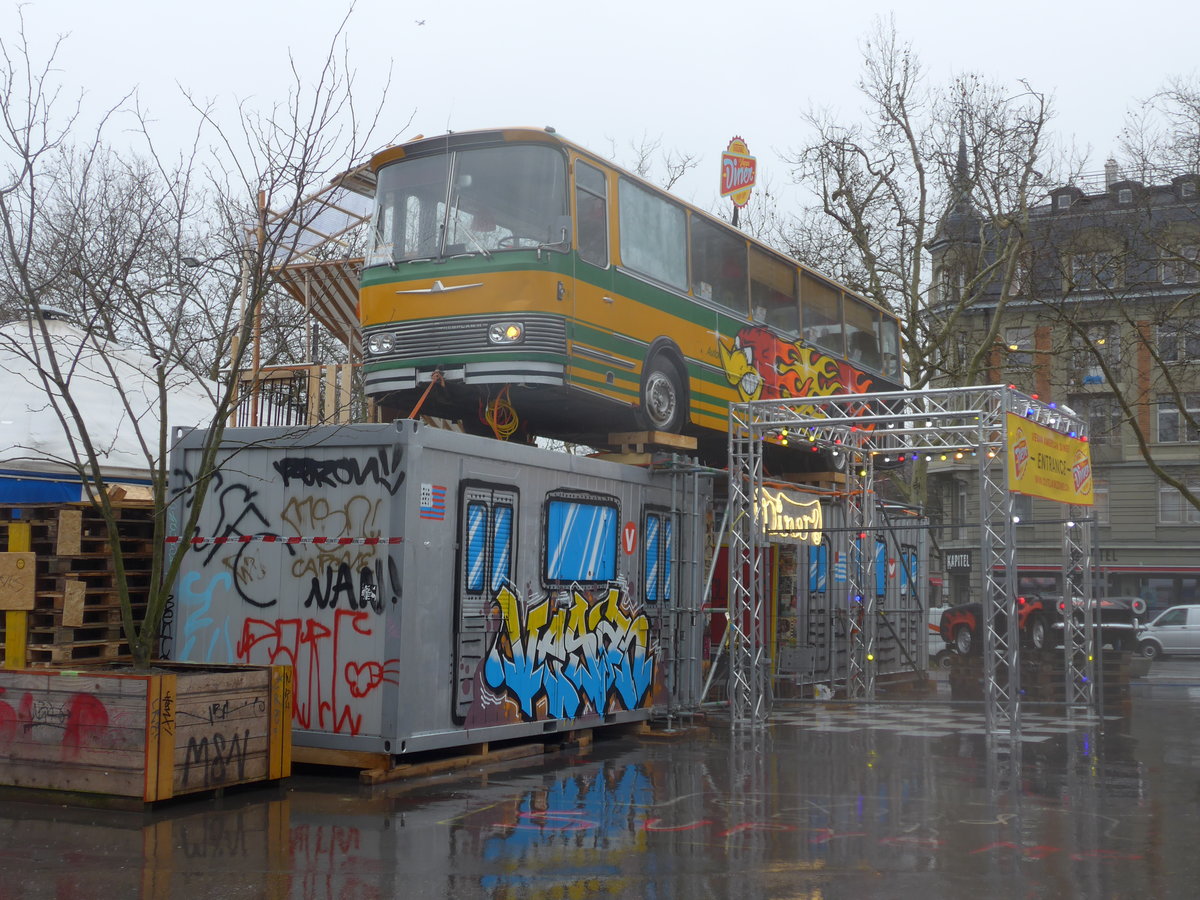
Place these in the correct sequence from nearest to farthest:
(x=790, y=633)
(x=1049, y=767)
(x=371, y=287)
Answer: (x=1049, y=767) < (x=371, y=287) < (x=790, y=633)

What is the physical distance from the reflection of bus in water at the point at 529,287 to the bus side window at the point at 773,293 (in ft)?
6.25

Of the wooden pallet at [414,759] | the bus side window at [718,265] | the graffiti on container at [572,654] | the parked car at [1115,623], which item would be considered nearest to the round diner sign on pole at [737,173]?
the bus side window at [718,265]

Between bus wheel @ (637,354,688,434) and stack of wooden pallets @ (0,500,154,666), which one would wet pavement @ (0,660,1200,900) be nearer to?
stack of wooden pallets @ (0,500,154,666)

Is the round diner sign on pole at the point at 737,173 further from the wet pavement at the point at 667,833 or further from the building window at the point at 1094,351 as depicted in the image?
the wet pavement at the point at 667,833

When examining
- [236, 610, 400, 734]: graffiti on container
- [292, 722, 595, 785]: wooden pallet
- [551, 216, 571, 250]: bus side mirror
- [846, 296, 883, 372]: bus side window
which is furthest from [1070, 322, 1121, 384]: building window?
[236, 610, 400, 734]: graffiti on container

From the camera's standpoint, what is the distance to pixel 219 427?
9.78 m

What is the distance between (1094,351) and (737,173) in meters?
7.92

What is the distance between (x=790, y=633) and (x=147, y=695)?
11.9m

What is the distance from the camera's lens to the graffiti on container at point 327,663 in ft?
34.4

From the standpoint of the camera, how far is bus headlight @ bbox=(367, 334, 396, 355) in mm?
13180

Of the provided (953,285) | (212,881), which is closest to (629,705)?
(212,881)

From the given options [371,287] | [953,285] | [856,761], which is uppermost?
[953,285]

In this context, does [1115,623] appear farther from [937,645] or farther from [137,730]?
[137,730]

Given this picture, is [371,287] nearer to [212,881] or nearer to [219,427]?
[219,427]
